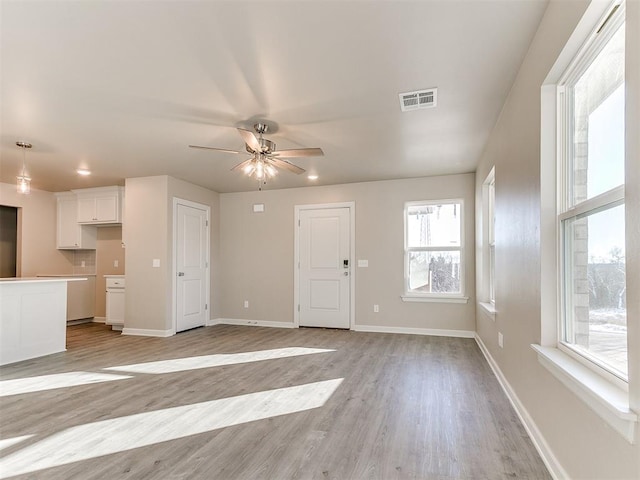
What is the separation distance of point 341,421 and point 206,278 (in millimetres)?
4440

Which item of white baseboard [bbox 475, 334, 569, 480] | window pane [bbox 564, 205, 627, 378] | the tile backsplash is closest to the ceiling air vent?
window pane [bbox 564, 205, 627, 378]

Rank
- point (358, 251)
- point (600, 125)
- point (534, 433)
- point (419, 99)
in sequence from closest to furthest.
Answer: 1. point (600, 125)
2. point (534, 433)
3. point (419, 99)
4. point (358, 251)

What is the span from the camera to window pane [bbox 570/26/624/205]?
136 centimetres

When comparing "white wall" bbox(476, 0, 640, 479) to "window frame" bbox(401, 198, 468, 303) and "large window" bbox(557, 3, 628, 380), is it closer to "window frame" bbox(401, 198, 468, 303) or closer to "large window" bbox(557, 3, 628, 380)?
"large window" bbox(557, 3, 628, 380)

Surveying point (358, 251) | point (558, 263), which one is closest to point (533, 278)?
point (558, 263)

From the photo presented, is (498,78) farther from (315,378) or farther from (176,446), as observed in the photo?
(176,446)

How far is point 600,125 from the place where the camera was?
1.50 m

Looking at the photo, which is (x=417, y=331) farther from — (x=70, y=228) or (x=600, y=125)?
(x=70, y=228)

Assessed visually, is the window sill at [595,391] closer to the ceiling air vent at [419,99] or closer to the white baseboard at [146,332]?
the ceiling air vent at [419,99]

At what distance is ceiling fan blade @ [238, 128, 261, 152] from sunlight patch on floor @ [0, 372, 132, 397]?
2.54m

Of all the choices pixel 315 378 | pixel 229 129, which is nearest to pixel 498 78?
pixel 229 129

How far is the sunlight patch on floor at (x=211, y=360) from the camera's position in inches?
143

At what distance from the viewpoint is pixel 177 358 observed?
4.05m

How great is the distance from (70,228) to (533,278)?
7.52 metres
